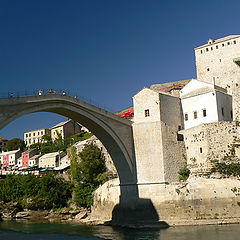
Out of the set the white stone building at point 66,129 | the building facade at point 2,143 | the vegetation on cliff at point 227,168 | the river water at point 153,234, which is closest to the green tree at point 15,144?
the building facade at point 2,143

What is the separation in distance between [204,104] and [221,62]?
785cm

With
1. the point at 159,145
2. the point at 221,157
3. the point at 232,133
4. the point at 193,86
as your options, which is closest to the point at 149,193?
the point at 159,145

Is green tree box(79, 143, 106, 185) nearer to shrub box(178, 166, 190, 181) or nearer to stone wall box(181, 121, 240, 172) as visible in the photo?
shrub box(178, 166, 190, 181)

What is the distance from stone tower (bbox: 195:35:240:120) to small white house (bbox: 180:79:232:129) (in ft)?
10.6

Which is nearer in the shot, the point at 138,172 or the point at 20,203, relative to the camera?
the point at 138,172

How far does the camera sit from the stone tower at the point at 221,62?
127 feet

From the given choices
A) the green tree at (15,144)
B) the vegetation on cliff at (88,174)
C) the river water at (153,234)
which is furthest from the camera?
the green tree at (15,144)

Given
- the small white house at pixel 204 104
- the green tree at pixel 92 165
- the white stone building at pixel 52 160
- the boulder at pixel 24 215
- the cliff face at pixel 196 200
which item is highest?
the small white house at pixel 204 104

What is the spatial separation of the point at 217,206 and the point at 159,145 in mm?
6801

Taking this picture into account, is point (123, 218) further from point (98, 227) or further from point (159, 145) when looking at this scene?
point (159, 145)

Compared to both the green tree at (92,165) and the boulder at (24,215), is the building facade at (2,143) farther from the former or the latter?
the green tree at (92,165)

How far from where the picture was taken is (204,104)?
34031 mm

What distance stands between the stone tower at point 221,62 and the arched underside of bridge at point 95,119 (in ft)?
40.5

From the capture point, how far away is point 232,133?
31.8 meters
